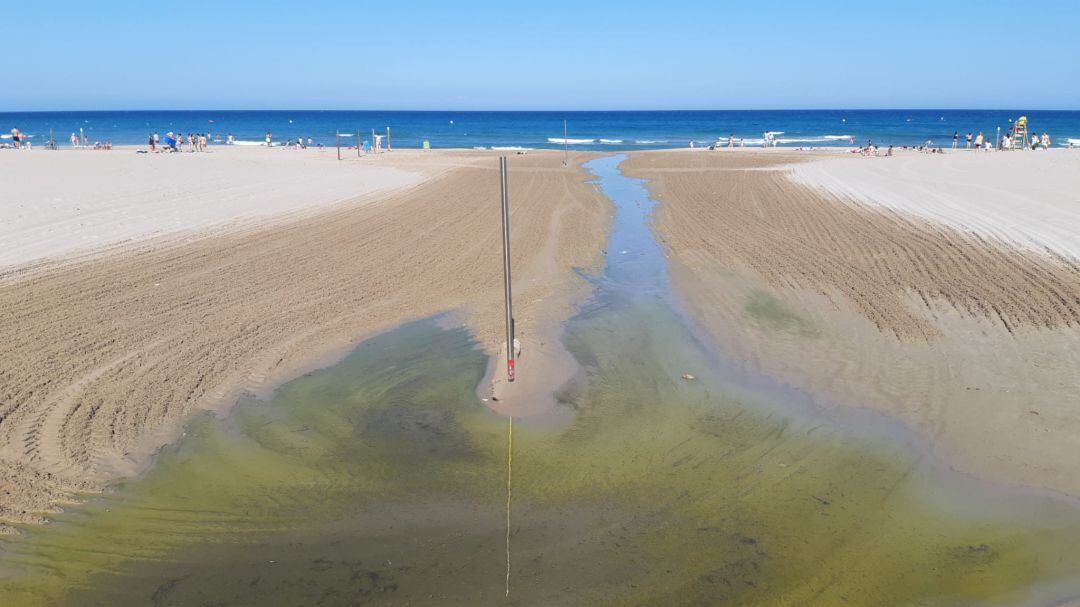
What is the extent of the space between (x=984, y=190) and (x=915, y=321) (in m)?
15.6

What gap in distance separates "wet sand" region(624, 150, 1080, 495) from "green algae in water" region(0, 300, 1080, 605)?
100 centimetres

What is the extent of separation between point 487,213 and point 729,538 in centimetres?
1646

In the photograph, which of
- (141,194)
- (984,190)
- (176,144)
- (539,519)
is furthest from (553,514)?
(176,144)

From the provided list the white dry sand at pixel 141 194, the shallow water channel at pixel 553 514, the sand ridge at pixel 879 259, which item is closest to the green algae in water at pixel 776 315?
the sand ridge at pixel 879 259

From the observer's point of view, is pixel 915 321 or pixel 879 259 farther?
pixel 879 259

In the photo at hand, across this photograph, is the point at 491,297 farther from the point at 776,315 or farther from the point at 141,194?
the point at 141,194

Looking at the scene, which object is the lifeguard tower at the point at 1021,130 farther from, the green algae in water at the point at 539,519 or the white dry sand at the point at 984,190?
the green algae in water at the point at 539,519

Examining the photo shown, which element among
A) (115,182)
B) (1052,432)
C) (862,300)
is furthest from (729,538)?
(115,182)

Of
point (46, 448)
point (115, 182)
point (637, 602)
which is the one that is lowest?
point (637, 602)

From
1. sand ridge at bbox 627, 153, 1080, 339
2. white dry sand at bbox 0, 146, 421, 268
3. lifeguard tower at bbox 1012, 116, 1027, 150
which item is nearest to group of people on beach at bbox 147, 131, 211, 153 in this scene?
white dry sand at bbox 0, 146, 421, 268

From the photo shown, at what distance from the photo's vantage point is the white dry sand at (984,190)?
53.4ft

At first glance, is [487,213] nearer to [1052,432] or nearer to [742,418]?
[742,418]

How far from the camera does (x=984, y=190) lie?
2295 centimetres

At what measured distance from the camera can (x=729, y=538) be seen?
5551 mm
